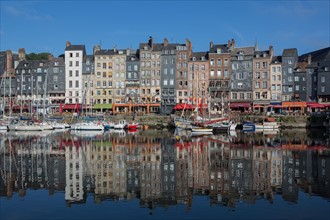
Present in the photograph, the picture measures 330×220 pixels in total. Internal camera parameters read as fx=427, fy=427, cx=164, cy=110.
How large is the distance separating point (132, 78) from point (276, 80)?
26.9 meters

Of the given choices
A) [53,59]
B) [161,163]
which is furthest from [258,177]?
[53,59]

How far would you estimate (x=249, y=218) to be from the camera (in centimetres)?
1513

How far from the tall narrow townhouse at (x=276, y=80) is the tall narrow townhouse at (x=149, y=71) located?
2090 cm

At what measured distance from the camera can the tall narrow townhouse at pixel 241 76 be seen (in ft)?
259

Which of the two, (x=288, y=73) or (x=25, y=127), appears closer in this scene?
(x=25, y=127)

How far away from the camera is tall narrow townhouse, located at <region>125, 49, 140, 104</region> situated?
81.1 metres

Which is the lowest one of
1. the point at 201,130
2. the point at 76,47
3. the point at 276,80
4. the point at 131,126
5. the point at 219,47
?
the point at 201,130

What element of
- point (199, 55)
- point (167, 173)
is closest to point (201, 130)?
point (199, 55)

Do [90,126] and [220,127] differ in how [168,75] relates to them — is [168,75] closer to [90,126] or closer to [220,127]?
[90,126]

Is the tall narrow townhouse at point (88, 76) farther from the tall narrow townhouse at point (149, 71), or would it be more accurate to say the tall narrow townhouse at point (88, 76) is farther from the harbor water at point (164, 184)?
the harbor water at point (164, 184)

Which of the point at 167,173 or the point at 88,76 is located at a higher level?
the point at 88,76

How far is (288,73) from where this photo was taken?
77.0 meters

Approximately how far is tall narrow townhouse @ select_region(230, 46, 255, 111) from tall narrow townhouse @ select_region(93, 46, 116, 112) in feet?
75.5

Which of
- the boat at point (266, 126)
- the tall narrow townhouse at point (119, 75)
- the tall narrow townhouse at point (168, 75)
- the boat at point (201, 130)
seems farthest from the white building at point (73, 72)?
the boat at point (266, 126)
